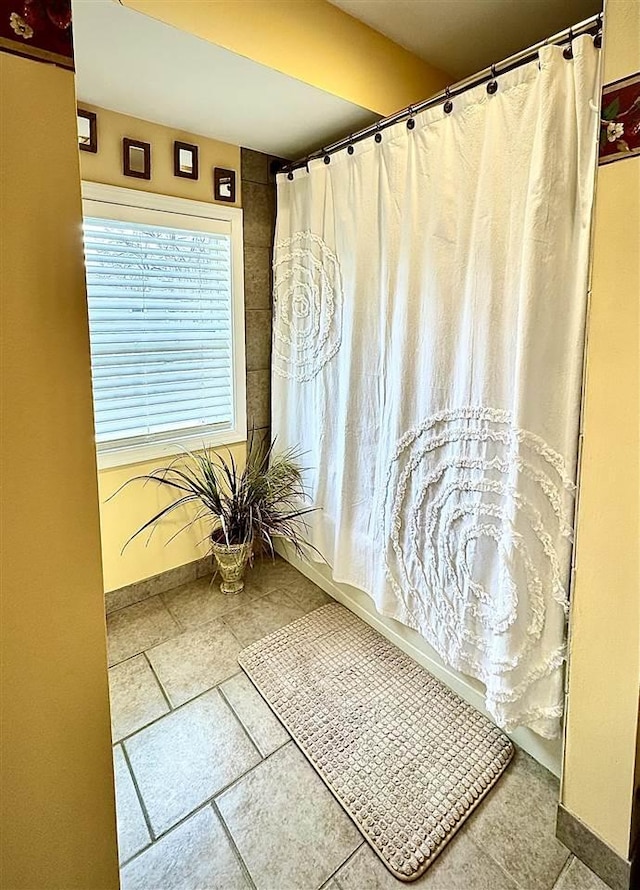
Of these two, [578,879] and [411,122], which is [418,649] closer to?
[578,879]

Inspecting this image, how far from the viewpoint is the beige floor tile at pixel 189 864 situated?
1.28 m

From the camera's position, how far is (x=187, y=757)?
1.65 m

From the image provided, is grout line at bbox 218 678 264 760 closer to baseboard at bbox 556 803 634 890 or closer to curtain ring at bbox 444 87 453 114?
baseboard at bbox 556 803 634 890

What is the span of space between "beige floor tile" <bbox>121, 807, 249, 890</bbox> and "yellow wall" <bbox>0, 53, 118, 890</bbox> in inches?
25.4

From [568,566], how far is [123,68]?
2188mm

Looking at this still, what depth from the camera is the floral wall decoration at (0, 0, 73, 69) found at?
1.94ft

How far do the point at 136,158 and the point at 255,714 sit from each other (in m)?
2.36

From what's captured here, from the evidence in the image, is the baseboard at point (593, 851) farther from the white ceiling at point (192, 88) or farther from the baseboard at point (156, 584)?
the white ceiling at point (192, 88)

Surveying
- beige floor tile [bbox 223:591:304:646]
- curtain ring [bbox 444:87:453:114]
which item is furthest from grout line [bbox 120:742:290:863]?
curtain ring [bbox 444:87:453:114]

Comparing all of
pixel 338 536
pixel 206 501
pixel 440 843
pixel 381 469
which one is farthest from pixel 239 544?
pixel 440 843

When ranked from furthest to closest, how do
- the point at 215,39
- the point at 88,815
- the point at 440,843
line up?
the point at 215,39, the point at 440,843, the point at 88,815

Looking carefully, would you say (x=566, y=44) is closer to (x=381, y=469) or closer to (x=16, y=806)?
(x=381, y=469)

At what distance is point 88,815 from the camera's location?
786 millimetres

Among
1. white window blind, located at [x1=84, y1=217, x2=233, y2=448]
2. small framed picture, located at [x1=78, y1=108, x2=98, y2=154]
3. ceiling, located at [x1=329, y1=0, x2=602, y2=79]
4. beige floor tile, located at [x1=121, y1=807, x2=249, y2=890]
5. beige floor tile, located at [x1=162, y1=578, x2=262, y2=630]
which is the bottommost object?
beige floor tile, located at [x1=121, y1=807, x2=249, y2=890]
